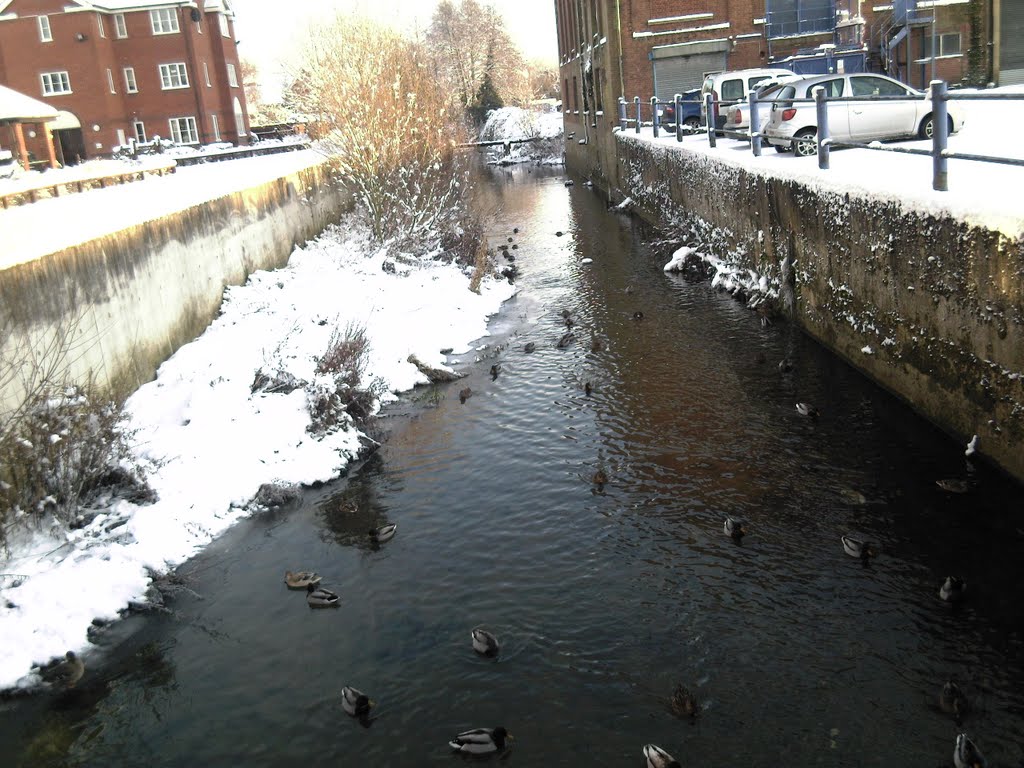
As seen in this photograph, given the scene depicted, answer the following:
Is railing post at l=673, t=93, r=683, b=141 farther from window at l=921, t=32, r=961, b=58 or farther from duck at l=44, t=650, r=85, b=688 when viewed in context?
duck at l=44, t=650, r=85, b=688

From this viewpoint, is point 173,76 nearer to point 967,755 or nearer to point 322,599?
point 322,599

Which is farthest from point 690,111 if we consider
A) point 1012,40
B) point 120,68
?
point 120,68

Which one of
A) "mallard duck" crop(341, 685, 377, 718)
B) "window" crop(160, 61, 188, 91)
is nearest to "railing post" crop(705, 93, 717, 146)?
"mallard duck" crop(341, 685, 377, 718)

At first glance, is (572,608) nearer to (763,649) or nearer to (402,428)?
(763,649)

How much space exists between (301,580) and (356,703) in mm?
1933

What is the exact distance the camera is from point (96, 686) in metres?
6.59

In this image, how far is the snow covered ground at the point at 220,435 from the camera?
24.1 feet

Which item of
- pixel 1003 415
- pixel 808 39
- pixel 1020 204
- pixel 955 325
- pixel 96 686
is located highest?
pixel 808 39

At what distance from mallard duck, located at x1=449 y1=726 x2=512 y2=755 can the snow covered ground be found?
3.39 m

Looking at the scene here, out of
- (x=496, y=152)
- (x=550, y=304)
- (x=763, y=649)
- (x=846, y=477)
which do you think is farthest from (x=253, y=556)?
(x=496, y=152)

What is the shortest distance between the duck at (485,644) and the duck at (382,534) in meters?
2.09

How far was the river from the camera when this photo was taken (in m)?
5.52

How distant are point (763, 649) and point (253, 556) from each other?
183 inches

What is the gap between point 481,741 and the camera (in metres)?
5.33
